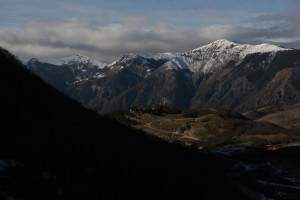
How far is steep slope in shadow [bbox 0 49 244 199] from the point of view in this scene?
3391cm

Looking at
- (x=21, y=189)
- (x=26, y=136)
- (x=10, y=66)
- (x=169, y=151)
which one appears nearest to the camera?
(x=21, y=189)

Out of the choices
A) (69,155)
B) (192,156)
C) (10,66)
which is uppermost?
(10,66)

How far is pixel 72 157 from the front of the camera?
4009cm

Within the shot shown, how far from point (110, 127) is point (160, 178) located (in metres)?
13.1

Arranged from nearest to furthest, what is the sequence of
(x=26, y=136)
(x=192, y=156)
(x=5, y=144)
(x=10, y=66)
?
(x=5, y=144) → (x=26, y=136) → (x=10, y=66) → (x=192, y=156)

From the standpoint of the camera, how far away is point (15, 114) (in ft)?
136

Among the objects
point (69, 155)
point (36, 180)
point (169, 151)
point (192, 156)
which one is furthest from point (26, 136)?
point (192, 156)

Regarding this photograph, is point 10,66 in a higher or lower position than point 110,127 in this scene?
higher

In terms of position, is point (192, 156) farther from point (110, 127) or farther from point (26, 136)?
point (26, 136)

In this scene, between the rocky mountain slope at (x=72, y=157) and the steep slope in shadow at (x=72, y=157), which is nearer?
the rocky mountain slope at (x=72, y=157)

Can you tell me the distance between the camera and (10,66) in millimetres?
54469

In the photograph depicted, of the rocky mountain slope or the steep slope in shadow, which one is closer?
the rocky mountain slope

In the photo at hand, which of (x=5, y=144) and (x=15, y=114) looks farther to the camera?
(x=15, y=114)

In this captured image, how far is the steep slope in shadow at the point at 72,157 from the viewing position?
33906mm
